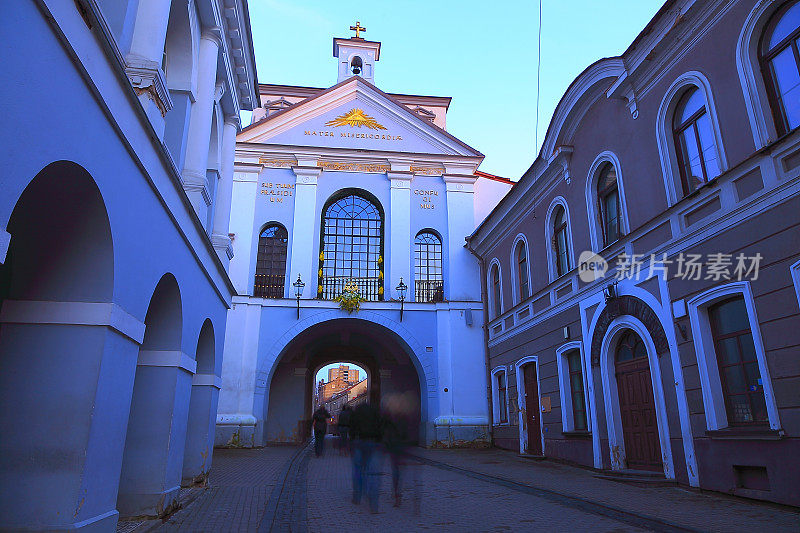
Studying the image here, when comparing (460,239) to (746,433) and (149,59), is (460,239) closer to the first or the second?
(746,433)

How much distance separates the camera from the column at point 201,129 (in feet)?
28.3

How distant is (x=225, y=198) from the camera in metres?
11.8

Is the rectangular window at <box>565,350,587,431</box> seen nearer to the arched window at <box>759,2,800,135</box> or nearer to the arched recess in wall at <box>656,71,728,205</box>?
the arched recess in wall at <box>656,71,728,205</box>

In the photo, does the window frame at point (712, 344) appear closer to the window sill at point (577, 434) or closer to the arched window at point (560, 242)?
the window sill at point (577, 434)

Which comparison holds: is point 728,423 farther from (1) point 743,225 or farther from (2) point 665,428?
(1) point 743,225

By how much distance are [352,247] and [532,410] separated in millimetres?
9339

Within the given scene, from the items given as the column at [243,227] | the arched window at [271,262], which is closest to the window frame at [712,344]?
the arched window at [271,262]

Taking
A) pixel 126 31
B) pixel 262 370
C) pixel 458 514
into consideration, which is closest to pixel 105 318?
pixel 126 31

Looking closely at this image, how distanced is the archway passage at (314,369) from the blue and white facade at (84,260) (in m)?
13.4

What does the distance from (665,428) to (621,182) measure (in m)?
4.77

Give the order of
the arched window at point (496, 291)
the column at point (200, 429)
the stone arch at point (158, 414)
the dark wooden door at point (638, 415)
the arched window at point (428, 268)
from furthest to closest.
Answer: the arched window at point (428, 268)
the arched window at point (496, 291)
the dark wooden door at point (638, 415)
the column at point (200, 429)
the stone arch at point (158, 414)

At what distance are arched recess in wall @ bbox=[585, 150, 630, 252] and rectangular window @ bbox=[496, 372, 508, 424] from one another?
7.12 m

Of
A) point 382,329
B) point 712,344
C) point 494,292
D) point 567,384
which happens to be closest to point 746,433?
point 712,344
